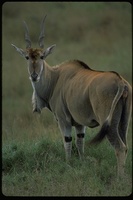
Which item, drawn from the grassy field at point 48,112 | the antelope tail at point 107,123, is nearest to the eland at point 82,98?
the antelope tail at point 107,123

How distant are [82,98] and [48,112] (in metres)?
4.47

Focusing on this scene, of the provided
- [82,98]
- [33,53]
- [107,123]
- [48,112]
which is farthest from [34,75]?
[48,112]

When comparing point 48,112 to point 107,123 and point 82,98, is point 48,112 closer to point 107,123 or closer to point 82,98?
point 82,98

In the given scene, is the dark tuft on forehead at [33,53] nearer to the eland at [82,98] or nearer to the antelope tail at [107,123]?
the eland at [82,98]

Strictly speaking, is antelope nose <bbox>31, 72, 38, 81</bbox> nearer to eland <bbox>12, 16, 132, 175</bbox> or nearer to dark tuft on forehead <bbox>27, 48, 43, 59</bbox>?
eland <bbox>12, 16, 132, 175</bbox>

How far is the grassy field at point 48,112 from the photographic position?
6.00 m

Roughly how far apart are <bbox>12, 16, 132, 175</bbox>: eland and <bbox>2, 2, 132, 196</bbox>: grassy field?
31 cm

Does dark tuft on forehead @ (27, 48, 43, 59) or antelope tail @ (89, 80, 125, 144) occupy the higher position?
dark tuft on forehead @ (27, 48, 43, 59)

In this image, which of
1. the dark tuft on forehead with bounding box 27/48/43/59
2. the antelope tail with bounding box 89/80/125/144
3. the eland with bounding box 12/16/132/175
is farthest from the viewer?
the dark tuft on forehead with bounding box 27/48/43/59

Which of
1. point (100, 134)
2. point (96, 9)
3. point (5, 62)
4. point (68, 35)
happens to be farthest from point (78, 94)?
point (96, 9)

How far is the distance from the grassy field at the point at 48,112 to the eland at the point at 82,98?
306 millimetres

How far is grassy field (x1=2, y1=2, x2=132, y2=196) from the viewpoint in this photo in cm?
600

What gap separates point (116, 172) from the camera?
6156 millimetres

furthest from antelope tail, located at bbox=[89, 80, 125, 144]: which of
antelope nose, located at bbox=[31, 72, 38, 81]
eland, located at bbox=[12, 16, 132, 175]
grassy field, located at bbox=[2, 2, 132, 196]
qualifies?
antelope nose, located at bbox=[31, 72, 38, 81]
